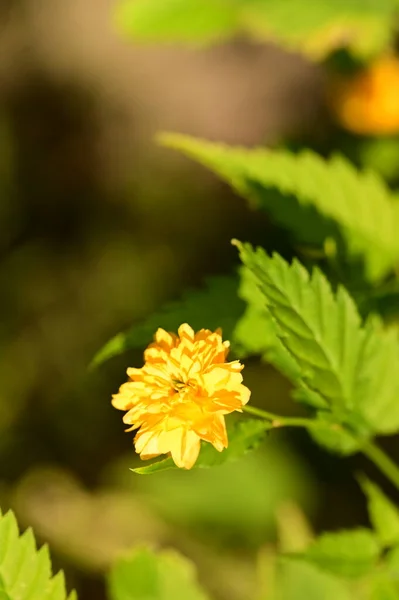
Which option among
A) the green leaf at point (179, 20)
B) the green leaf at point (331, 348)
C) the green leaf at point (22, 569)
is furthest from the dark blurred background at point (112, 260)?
the green leaf at point (22, 569)

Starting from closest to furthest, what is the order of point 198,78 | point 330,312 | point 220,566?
1. point 330,312
2. point 220,566
3. point 198,78

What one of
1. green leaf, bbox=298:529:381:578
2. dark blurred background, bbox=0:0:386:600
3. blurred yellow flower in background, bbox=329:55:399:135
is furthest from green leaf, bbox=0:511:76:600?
blurred yellow flower in background, bbox=329:55:399:135

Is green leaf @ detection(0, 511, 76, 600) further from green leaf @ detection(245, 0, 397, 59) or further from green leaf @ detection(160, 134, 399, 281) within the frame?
green leaf @ detection(245, 0, 397, 59)

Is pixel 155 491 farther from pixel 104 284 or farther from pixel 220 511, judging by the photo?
pixel 104 284

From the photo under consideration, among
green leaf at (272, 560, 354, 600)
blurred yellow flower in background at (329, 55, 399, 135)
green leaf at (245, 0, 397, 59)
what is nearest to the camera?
green leaf at (272, 560, 354, 600)

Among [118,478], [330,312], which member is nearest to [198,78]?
[118,478]
